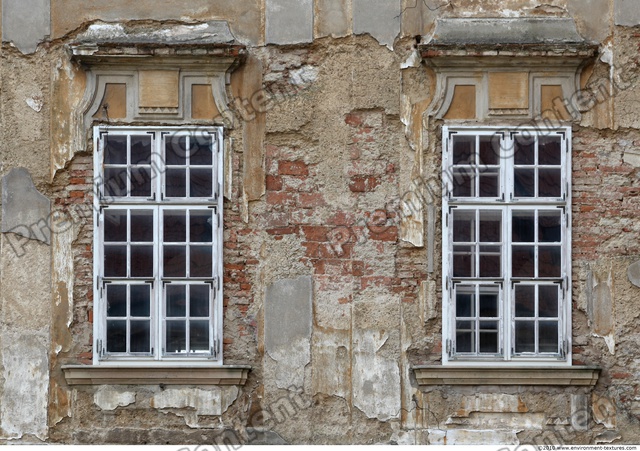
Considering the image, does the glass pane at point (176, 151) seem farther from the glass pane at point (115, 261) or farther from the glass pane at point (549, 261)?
the glass pane at point (549, 261)

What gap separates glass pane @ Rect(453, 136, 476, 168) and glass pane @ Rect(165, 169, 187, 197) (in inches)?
80.7

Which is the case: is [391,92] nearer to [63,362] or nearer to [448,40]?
[448,40]

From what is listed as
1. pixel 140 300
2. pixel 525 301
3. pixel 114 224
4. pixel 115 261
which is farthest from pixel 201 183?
pixel 525 301

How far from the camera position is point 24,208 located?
735 centimetres

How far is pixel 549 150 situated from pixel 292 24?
2.16 metres

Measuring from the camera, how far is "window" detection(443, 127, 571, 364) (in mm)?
7352

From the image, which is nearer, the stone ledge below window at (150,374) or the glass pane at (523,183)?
the stone ledge below window at (150,374)

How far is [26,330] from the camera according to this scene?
24.0 feet

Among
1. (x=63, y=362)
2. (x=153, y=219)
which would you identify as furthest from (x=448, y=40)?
(x=63, y=362)

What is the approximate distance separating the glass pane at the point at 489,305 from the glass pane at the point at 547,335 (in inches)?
13.8

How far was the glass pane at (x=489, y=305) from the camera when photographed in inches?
291

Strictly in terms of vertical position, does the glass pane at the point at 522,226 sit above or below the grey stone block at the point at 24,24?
below

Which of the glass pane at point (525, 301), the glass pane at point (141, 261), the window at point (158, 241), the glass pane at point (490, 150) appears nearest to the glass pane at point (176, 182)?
the window at point (158, 241)

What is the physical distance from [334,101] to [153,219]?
1.63m
